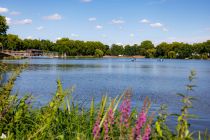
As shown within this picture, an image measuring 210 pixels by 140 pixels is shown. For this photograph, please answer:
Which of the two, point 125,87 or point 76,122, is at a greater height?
point 76,122

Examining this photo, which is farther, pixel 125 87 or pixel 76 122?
pixel 125 87

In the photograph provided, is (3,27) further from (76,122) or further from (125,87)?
(76,122)

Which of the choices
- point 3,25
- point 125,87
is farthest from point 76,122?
point 3,25

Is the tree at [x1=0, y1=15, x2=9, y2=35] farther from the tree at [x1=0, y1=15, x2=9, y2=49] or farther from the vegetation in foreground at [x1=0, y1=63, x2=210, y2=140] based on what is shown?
the vegetation in foreground at [x1=0, y1=63, x2=210, y2=140]

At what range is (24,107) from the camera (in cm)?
786

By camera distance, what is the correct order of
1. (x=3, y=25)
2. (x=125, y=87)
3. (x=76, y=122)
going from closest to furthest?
(x=76, y=122), (x=125, y=87), (x=3, y=25)

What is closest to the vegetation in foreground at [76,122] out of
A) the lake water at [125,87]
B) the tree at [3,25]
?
the lake water at [125,87]

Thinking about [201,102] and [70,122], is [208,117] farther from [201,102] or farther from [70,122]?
[70,122]

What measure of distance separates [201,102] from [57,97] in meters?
20.7

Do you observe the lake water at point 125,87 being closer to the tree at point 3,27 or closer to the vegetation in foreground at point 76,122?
the vegetation in foreground at point 76,122

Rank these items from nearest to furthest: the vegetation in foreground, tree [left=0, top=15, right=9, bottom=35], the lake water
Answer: the vegetation in foreground, the lake water, tree [left=0, top=15, right=9, bottom=35]

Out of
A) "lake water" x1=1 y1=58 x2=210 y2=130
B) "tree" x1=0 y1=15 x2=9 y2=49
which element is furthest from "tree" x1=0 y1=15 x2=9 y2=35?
"lake water" x1=1 y1=58 x2=210 y2=130

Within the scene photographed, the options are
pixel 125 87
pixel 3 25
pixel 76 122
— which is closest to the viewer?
pixel 76 122

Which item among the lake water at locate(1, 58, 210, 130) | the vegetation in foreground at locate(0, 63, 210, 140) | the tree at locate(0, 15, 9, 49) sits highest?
the tree at locate(0, 15, 9, 49)
